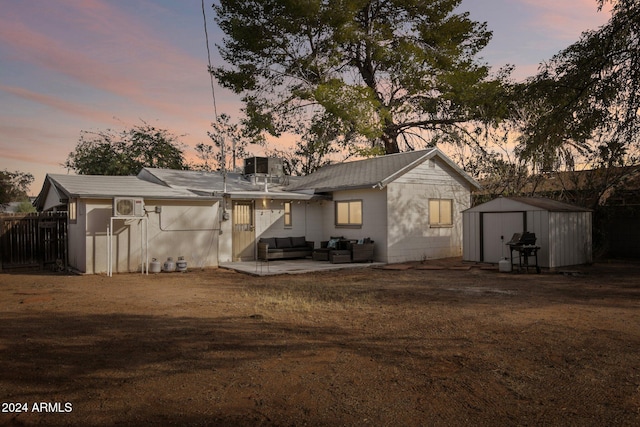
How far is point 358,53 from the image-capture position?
903 inches

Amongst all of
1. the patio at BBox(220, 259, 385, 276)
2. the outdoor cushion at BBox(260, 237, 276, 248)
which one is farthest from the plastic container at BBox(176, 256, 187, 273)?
the outdoor cushion at BBox(260, 237, 276, 248)

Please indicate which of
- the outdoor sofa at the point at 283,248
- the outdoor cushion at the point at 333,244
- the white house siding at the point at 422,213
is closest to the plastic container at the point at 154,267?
the outdoor sofa at the point at 283,248

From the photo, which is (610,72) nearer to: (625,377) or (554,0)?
(554,0)

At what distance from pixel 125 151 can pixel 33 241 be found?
16.9m

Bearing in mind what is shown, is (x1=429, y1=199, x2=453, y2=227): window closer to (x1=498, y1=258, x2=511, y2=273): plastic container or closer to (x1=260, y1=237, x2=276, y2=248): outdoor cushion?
(x1=498, y1=258, x2=511, y2=273): plastic container

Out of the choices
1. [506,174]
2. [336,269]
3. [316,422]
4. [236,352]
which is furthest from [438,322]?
→ [506,174]

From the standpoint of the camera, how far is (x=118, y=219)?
43.0 feet

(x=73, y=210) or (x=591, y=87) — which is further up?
(x=591, y=87)

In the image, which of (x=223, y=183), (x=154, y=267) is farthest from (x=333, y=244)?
(x=154, y=267)

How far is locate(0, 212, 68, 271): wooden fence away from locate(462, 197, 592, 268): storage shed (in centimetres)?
1369

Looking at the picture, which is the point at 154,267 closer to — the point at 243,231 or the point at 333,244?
the point at 243,231

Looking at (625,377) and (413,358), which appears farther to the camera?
(413,358)

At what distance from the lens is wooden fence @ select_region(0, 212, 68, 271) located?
13.9 meters

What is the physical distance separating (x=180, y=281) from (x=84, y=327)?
525 cm
